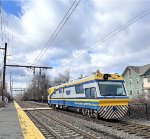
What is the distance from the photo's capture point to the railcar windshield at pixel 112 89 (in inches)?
837

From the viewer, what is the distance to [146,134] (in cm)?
1413

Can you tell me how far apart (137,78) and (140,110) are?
54529 mm

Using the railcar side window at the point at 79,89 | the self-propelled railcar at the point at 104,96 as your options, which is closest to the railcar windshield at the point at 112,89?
the self-propelled railcar at the point at 104,96

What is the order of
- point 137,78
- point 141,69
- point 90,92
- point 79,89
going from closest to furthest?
point 90,92 → point 79,89 → point 137,78 → point 141,69

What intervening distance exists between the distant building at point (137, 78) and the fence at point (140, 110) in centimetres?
4598

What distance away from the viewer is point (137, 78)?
250ft

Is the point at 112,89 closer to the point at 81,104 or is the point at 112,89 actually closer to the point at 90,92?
the point at 90,92

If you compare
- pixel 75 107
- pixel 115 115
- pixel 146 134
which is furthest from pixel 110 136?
pixel 75 107

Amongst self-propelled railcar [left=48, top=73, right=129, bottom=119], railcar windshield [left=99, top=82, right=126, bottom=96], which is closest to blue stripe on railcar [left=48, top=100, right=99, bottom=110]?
self-propelled railcar [left=48, top=73, right=129, bottom=119]

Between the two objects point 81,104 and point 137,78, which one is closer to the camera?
point 81,104

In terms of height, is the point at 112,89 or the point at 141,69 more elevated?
the point at 141,69

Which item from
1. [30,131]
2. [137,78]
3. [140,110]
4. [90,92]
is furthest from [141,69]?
[30,131]

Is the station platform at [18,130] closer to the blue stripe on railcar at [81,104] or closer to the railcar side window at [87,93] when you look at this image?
the blue stripe on railcar at [81,104]

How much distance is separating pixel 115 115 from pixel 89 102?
2490 millimetres
